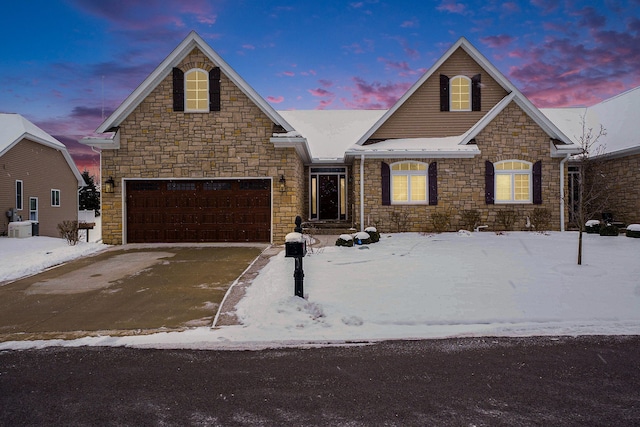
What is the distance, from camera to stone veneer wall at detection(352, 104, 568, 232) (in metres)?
14.9

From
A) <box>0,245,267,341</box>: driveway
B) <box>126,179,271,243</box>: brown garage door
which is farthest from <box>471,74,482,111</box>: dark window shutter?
<box>0,245,267,341</box>: driveway

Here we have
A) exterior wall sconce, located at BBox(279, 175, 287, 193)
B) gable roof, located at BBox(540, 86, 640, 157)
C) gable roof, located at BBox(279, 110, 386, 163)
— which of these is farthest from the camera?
gable roof, located at BBox(279, 110, 386, 163)

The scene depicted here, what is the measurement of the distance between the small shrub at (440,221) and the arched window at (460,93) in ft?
15.4

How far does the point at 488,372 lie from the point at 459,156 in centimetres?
1223

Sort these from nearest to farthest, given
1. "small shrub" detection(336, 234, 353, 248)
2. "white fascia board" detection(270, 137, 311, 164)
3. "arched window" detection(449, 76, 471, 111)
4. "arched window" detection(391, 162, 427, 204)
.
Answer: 1. "small shrub" detection(336, 234, 353, 248)
2. "white fascia board" detection(270, 137, 311, 164)
3. "arched window" detection(391, 162, 427, 204)
4. "arched window" detection(449, 76, 471, 111)

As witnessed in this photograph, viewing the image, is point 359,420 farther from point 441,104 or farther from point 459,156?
point 441,104

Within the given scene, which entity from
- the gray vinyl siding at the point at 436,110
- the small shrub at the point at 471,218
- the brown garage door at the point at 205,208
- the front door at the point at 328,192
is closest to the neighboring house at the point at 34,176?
the brown garage door at the point at 205,208

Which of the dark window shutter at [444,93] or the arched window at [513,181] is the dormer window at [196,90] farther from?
the arched window at [513,181]

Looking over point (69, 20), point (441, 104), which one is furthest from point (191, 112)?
point (441, 104)

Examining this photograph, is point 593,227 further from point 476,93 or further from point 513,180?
point 476,93

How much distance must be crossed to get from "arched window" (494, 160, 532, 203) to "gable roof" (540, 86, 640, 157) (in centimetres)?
381

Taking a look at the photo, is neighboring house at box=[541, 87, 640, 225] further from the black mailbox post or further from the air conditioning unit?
the air conditioning unit

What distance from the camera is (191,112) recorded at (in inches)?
526

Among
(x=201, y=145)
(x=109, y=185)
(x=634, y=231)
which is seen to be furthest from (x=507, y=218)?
(x=109, y=185)
